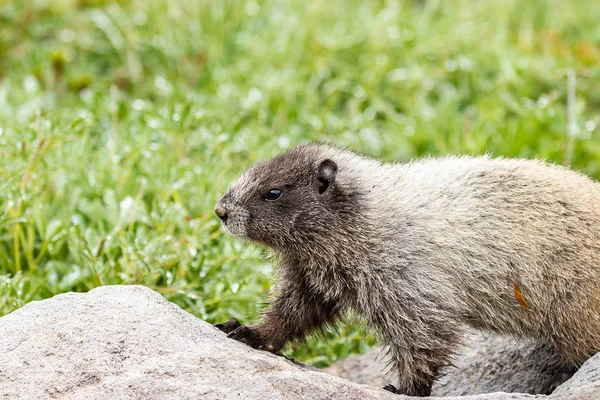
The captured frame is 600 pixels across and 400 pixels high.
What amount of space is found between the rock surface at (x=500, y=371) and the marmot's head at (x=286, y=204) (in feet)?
2.60

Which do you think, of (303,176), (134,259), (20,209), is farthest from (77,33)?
(303,176)

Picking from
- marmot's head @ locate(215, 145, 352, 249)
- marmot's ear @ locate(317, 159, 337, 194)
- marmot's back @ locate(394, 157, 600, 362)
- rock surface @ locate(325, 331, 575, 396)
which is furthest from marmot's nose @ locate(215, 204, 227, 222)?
rock surface @ locate(325, 331, 575, 396)

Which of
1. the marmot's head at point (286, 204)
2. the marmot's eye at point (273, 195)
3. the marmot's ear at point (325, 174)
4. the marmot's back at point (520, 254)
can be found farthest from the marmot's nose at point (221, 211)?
the marmot's back at point (520, 254)

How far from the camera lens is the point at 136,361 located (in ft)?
11.9

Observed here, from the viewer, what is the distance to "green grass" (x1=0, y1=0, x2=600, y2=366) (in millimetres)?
5387

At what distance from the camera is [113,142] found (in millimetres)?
6367

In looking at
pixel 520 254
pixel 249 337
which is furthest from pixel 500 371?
pixel 249 337

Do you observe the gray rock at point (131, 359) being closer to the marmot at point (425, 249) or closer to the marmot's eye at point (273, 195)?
the marmot at point (425, 249)

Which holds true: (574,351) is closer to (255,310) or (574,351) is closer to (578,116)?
(255,310)

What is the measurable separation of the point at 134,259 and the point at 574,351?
100 inches

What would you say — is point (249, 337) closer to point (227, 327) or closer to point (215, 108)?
point (227, 327)

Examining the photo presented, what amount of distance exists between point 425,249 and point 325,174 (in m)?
0.70

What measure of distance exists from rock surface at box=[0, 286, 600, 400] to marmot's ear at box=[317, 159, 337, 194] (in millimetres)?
1004

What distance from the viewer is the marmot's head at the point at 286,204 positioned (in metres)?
4.51
